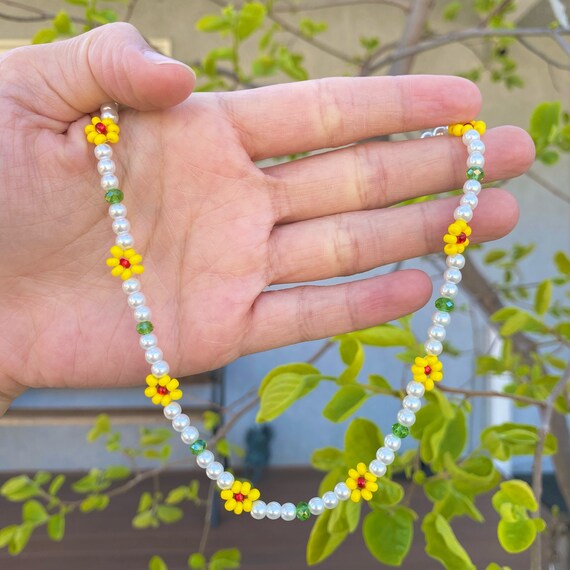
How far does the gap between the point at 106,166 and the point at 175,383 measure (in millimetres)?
268

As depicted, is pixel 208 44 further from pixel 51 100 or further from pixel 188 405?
pixel 51 100

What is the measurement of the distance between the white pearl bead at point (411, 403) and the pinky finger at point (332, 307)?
10 cm

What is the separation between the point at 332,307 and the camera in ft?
2.31

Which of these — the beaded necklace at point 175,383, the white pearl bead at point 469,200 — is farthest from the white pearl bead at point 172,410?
the white pearl bead at point 469,200

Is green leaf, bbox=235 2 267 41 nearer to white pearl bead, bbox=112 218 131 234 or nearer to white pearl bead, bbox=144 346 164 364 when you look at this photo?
white pearl bead, bbox=112 218 131 234

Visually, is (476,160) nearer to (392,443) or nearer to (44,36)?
(392,443)

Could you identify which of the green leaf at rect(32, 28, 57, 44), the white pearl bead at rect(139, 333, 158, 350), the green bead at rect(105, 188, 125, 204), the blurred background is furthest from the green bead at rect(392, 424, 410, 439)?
the blurred background

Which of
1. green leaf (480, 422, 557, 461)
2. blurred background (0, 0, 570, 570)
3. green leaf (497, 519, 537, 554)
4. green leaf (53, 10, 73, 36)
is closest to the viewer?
green leaf (497, 519, 537, 554)

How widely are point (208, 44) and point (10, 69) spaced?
5.85 feet

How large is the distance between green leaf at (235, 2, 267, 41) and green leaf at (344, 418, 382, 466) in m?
Result: 0.57

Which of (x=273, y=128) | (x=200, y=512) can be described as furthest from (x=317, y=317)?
(x=200, y=512)

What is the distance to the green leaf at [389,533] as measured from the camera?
0.58m

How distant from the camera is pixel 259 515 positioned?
0.70 m

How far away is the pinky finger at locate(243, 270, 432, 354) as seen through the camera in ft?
2.24
